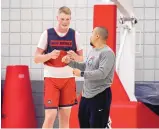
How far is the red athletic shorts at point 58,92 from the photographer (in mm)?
4625

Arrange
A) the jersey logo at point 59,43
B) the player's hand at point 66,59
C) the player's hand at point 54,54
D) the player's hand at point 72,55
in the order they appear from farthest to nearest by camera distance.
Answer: the jersey logo at point 59,43
the player's hand at point 54,54
the player's hand at point 72,55
the player's hand at point 66,59

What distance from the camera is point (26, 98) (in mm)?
6152

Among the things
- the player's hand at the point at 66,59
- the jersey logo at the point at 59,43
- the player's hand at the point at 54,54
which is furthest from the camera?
the jersey logo at the point at 59,43

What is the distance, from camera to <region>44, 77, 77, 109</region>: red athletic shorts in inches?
182

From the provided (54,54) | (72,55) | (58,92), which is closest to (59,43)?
(54,54)

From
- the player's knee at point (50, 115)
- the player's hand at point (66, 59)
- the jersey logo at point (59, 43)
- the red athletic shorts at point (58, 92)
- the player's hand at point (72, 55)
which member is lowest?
the player's knee at point (50, 115)

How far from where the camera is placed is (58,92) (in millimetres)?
4656

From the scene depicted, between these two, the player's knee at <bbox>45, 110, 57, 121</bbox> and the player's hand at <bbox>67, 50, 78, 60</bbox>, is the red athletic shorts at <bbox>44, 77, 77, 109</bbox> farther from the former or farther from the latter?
the player's hand at <bbox>67, 50, 78, 60</bbox>

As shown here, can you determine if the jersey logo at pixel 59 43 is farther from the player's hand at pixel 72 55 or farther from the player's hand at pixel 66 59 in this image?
the player's hand at pixel 66 59

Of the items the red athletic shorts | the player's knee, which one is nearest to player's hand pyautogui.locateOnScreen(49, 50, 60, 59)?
the red athletic shorts

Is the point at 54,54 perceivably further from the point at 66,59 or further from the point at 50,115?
the point at 50,115

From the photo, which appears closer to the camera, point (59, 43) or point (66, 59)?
point (66, 59)

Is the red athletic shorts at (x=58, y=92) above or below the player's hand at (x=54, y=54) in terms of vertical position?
below

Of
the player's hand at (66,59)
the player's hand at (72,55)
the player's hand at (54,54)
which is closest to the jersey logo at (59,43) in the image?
the player's hand at (54,54)
